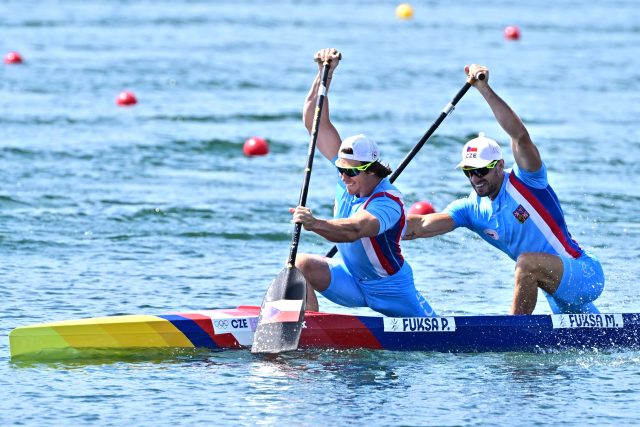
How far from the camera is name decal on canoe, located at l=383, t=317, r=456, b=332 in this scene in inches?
363

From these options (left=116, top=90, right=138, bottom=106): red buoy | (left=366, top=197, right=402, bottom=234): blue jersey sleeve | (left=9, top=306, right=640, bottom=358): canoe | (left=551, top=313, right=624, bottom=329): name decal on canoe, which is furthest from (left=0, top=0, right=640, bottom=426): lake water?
(left=366, top=197, right=402, bottom=234): blue jersey sleeve

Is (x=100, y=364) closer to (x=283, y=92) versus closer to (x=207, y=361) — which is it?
(x=207, y=361)

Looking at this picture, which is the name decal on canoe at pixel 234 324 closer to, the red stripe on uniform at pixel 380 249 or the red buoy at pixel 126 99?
the red stripe on uniform at pixel 380 249

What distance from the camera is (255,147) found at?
1883 cm

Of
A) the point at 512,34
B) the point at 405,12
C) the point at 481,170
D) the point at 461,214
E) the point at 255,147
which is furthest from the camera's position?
the point at 405,12

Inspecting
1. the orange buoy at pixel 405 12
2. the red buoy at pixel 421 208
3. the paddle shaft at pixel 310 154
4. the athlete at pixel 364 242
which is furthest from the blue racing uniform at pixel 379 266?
the orange buoy at pixel 405 12

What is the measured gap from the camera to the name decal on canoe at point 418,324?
9219mm

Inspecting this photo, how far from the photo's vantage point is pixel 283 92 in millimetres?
25281

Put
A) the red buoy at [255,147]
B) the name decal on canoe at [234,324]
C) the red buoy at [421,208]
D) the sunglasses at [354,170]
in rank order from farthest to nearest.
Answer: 1. the red buoy at [255,147]
2. the red buoy at [421,208]
3. the name decal on canoe at [234,324]
4. the sunglasses at [354,170]

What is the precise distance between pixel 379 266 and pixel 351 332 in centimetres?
51

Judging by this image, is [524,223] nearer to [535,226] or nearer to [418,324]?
[535,226]

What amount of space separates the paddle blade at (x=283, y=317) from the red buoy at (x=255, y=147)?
31.9 ft

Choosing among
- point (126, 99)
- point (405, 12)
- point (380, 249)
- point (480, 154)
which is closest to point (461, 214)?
point (480, 154)

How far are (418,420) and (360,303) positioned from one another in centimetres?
170
